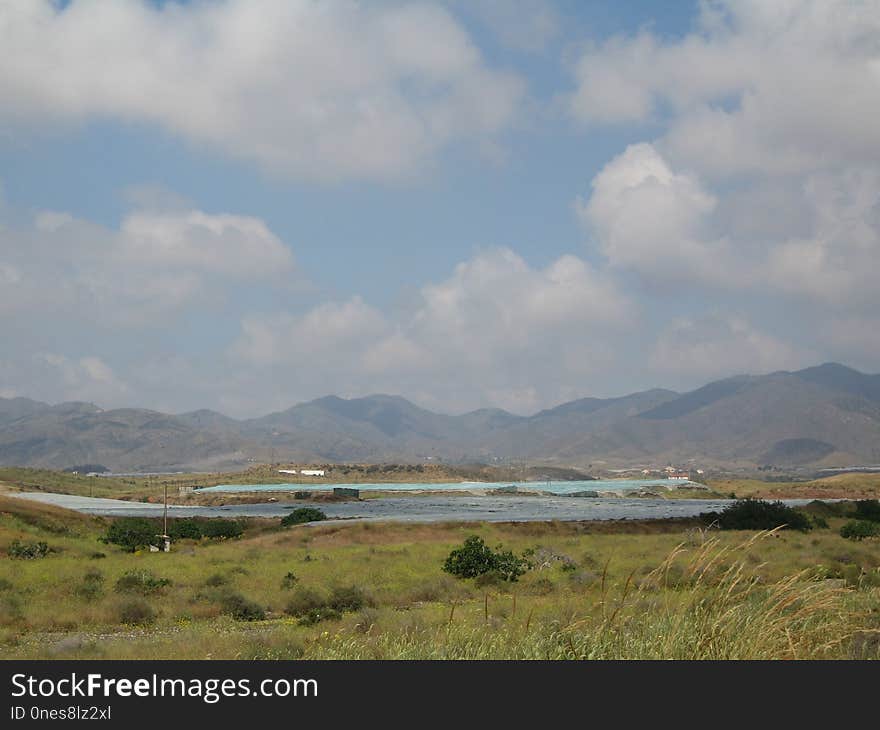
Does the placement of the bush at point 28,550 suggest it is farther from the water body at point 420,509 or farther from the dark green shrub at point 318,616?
the water body at point 420,509

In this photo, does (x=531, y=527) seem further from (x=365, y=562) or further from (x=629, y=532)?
(x=365, y=562)

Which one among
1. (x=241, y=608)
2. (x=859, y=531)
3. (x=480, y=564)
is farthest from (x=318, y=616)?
(x=859, y=531)

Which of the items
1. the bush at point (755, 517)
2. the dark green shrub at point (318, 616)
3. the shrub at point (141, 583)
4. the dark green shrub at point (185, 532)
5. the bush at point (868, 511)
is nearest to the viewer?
the dark green shrub at point (318, 616)

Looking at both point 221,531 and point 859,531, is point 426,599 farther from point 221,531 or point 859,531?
point 221,531

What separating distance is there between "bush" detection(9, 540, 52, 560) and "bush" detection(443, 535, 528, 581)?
18.7 metres

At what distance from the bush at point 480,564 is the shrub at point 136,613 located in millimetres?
13053

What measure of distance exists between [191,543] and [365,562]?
22.1 m

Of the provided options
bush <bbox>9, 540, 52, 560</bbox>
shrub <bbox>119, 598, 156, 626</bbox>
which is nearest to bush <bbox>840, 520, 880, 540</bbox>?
shrub <bbox>119, 598, 156, 626</bbox>

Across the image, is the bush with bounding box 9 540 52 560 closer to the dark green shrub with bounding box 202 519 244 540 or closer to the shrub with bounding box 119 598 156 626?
the shrub with bounding box 119 598 156 626

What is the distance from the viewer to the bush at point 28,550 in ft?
115

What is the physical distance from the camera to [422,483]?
19862cm

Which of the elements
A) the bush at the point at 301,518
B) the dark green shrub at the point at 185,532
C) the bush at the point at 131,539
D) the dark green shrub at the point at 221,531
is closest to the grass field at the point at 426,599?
the bush at the point at 131,539

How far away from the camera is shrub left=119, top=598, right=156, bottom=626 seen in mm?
20844
